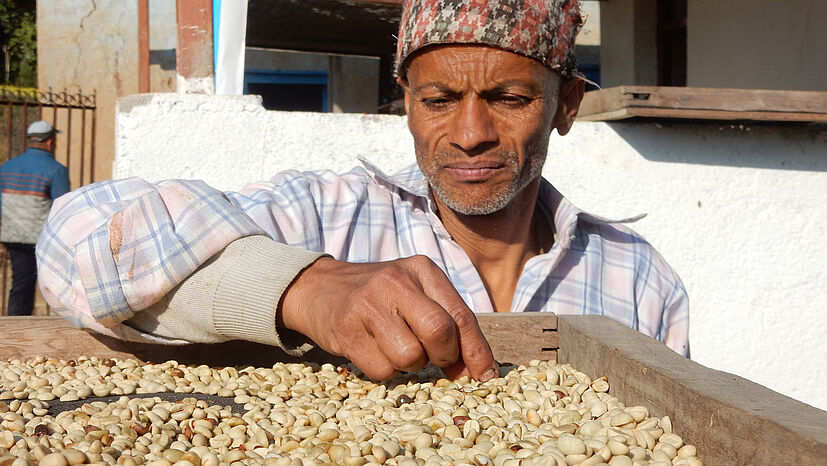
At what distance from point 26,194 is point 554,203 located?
4920 mm

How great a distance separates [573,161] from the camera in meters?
4.55

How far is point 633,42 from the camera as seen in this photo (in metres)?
7.49

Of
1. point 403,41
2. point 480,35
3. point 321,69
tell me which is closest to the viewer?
point 480,35

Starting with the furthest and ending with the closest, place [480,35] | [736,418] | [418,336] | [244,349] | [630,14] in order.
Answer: [630,14]
[480,35]
[244,349]
[418,336]
[736,418]

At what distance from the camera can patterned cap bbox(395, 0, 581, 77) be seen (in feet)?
7.02

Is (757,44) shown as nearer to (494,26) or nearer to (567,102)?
(567,102)

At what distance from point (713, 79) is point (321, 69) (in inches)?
259

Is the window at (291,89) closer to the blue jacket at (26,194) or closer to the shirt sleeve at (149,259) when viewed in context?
the blue jacket at (26,194)

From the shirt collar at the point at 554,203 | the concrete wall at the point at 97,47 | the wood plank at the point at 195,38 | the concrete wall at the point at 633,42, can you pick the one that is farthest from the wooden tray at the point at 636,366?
the concrete wall at the point at 97,47

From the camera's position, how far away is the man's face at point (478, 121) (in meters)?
2.15

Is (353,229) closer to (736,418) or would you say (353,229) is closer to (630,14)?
(736,418)

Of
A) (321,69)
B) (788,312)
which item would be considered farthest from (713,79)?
(321,69)

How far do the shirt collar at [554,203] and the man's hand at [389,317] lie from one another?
94 centimetres

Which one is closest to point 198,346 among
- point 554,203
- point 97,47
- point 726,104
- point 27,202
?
point 554,203
